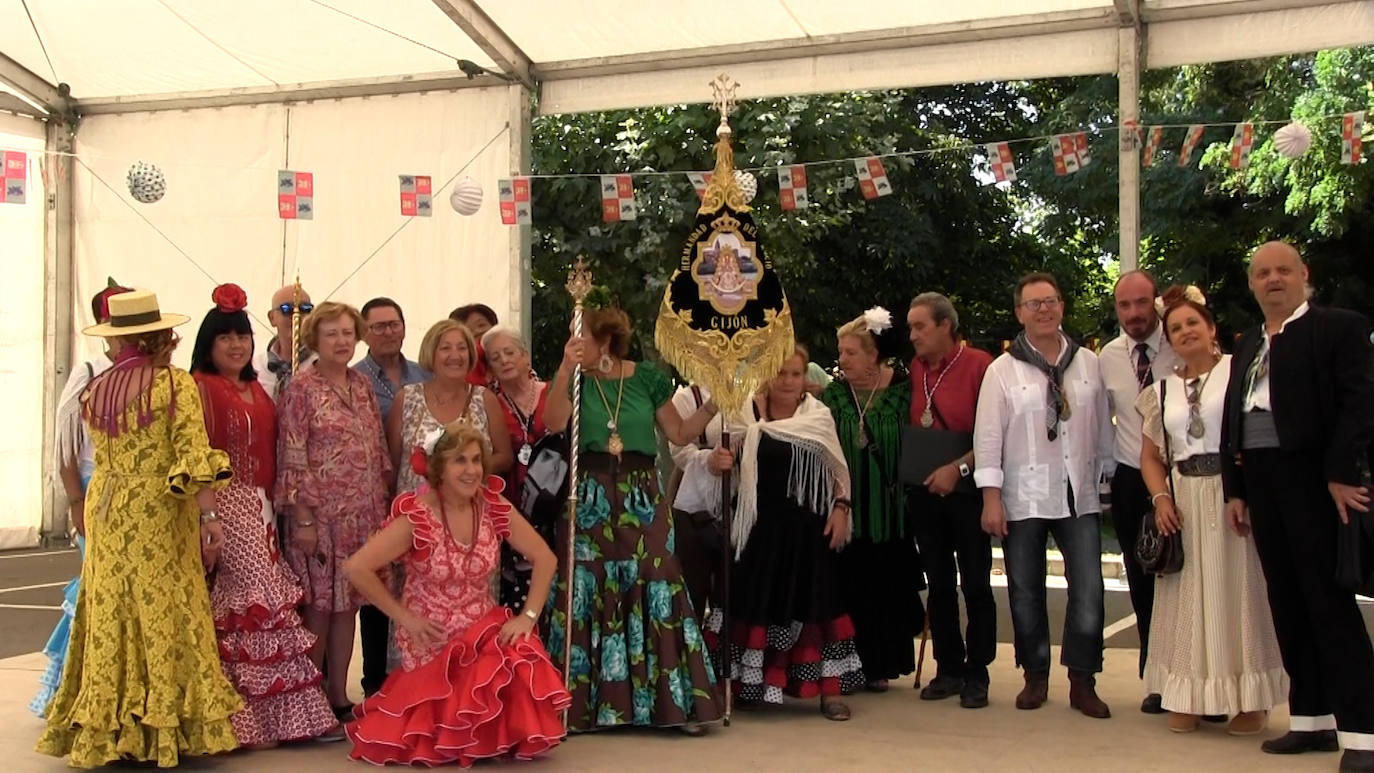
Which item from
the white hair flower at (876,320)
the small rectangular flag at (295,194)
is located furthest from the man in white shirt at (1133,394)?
the small rectangular flag at (295,194)

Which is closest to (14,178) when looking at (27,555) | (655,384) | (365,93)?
(365,93)

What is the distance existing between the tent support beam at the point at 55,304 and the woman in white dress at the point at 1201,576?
9005 mm

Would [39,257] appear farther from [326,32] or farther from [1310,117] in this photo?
[1310,117]

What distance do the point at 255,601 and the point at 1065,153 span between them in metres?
5.98

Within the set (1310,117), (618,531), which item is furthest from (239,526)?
(1310,117)

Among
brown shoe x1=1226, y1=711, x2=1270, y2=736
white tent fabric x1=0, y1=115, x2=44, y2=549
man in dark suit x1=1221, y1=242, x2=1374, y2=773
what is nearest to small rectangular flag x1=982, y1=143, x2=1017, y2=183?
man in dark suit x1=1221, y1=242, x2=1374, y2=773

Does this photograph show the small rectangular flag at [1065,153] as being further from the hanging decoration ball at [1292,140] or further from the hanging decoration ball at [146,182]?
the hanging decoration ball at [146,182]

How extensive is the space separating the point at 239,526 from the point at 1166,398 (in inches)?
135

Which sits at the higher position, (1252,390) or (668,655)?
(1252,390)

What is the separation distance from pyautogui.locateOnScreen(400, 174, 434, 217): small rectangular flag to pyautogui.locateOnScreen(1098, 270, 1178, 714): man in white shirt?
5.22 meters

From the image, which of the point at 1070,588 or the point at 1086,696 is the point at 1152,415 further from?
the point at 1086,696

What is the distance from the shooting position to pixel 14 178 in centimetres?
958

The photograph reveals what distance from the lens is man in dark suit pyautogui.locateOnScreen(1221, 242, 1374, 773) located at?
4691 millimetres

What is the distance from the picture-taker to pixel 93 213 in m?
11.6
